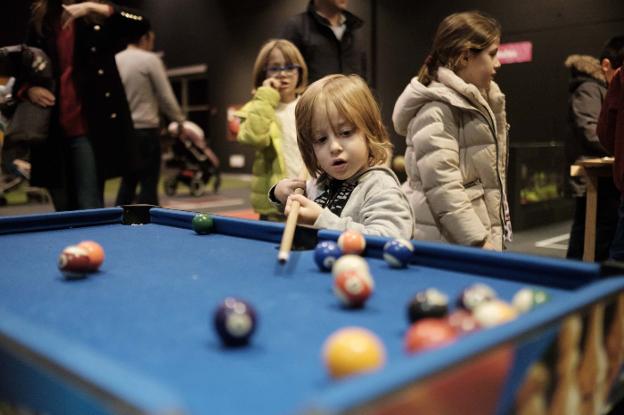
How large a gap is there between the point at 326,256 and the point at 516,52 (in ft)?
22.6

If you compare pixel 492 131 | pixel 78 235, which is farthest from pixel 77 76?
pixel 492 131

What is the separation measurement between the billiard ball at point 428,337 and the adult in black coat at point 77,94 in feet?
8.41

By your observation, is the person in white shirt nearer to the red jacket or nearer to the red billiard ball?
the red jacket

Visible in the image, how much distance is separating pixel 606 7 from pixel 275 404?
23.9 ft

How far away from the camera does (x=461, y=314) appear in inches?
38.5

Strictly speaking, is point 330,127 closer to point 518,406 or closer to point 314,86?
point 314,86

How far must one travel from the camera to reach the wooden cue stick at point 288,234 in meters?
1.49

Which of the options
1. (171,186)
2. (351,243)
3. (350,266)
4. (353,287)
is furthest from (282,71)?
(171,186)

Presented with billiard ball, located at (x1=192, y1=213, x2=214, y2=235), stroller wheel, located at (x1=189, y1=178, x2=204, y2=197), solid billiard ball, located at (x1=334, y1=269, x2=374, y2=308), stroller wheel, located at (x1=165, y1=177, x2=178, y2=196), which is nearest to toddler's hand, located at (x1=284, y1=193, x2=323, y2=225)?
billiard ball, located at (x1=192, y1=213, x2=214, y2=235)

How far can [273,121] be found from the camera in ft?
10.5

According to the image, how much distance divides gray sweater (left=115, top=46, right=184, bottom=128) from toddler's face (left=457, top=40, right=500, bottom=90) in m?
2.43

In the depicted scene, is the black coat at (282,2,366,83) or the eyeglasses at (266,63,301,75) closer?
the eyeglasses at (266,63,301,75)

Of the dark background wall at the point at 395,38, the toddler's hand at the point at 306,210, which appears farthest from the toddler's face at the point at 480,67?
the dark background wall at the point at 395,38

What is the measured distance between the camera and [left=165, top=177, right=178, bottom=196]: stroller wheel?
30.1 feet
